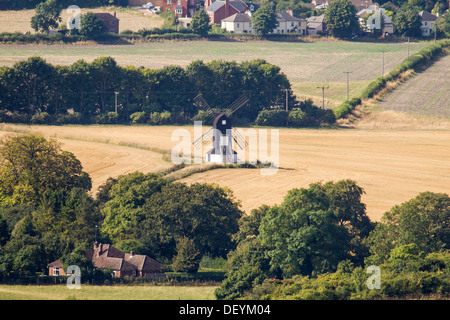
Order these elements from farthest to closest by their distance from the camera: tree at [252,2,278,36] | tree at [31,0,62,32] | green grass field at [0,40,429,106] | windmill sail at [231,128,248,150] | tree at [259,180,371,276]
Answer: tree at [252,2,278,36]
tree at [31,0,62,32]
green grass field at [0,40,429,106]
windmill sail at [231,128,248,150]
tree at [259,180,371,276]

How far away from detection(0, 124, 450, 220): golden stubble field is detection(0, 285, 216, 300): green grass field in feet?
73.2

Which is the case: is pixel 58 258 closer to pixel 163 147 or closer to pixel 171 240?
pixel 171 240

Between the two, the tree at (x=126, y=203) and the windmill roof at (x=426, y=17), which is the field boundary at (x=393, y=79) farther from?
the tree at (x=126, y=203)

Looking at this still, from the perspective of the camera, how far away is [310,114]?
122250 millimetres

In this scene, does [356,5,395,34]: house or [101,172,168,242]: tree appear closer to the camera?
[101,172,168,242]: tree

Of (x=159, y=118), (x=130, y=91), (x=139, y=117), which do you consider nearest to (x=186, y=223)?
(x=159, y=118)

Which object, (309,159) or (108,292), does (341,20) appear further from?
(108,292)

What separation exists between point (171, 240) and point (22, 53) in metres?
97.7

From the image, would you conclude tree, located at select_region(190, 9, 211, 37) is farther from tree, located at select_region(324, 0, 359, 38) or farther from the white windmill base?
the white windmill base

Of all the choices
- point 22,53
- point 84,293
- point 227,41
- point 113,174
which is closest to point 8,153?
point 113,174

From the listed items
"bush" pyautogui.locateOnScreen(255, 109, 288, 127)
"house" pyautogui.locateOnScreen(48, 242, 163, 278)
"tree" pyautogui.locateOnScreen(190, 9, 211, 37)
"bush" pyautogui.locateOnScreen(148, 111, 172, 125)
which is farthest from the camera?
"tree" pyautogui.locateOnScreen(190, 9, 211, 37)

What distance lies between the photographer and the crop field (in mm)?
125000

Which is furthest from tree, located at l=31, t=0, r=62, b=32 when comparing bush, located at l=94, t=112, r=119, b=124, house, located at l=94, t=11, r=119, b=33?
bush, located at l=94, t=112, r=119, b=124

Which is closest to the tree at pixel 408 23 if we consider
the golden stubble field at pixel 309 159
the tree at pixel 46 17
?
A: the tree at pixel 46 17
